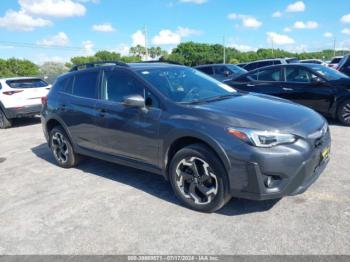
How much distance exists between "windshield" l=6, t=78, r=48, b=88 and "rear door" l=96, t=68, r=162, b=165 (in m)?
6.89

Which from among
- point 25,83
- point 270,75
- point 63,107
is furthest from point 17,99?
point 270,75

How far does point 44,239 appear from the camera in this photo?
11.5ft

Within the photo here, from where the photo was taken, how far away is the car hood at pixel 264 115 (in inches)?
133

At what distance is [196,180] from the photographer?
373cm

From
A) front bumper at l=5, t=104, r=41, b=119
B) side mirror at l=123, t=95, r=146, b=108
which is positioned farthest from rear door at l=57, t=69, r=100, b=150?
front bumper at l=5, t=104, r=41, b=119

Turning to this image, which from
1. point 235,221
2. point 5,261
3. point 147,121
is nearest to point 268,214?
point 235,221

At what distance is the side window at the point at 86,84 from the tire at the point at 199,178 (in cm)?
194

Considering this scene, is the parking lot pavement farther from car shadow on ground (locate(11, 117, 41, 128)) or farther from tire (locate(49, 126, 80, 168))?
car shadow on ground (locate(11, 117, 41, 128))

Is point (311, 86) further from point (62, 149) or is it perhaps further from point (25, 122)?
point (25, 122)

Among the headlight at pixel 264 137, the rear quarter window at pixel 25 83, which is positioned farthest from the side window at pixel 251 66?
the headlight at pixel 264 137

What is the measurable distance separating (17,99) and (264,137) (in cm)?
916

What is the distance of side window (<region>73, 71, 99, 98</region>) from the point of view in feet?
16.6

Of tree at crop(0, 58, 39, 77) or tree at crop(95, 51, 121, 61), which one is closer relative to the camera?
tree at crop(0, 58, 39, 77)

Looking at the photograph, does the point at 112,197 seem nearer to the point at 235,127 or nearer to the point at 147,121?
the point at 147,121
